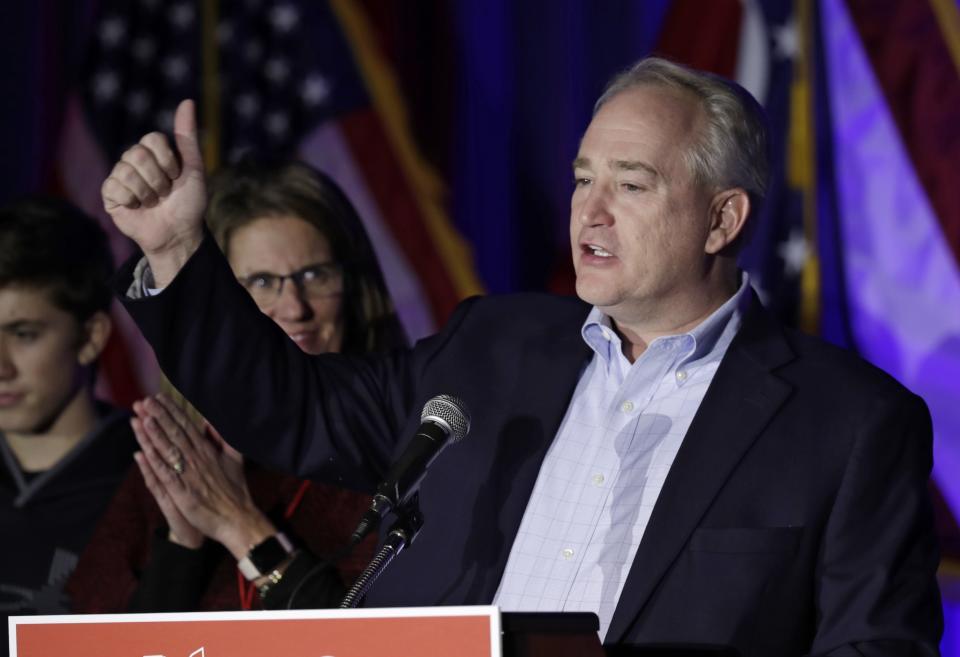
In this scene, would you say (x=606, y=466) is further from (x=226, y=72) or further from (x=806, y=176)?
(x=226, y=72)

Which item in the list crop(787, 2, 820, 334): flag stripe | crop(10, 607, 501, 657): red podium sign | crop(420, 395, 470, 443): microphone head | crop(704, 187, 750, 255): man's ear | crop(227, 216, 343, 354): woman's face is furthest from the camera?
crop(787, 2, 820, 334): flag stripe

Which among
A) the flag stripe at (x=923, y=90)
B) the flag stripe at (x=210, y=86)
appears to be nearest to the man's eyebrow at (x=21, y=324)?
the flag stripe at (x=210, y=86)

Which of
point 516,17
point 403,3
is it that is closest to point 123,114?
point 403,3

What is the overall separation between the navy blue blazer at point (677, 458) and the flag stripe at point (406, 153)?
6.26 ft

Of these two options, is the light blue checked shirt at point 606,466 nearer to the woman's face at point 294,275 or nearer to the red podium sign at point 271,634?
the red podium sign at point 271,634

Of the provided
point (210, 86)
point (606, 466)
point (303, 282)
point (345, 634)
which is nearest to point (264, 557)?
point (303, 282)

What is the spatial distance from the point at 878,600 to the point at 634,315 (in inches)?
23.4

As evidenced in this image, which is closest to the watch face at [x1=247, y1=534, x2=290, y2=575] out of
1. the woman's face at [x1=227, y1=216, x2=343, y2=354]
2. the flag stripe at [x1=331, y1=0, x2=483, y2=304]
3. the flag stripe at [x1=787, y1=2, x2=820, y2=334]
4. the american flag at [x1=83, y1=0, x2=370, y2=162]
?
the woman's face at [x1=227, y1=216, x2=343, y2=354]

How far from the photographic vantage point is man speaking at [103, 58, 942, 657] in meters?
1.88

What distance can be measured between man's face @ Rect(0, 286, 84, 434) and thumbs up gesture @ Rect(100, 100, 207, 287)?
1187 mm

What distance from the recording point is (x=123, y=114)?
4633 mm

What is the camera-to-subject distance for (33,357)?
120 inches

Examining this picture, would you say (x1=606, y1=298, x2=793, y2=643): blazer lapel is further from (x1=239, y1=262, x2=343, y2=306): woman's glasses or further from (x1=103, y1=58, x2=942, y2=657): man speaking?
(x1=239, y1=262, x2=343, y2=306): woman's glasses

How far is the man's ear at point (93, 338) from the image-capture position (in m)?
3.14
